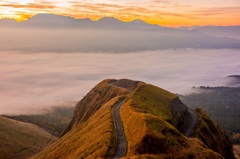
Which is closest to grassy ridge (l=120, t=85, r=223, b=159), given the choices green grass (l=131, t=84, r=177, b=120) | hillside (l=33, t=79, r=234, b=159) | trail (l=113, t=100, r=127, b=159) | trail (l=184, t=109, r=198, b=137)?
hillside (l=33, t=79, r=234, b=159)

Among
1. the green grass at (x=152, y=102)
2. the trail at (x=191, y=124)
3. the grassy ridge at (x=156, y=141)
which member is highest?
the grassy ridge at (x=156, y=141)

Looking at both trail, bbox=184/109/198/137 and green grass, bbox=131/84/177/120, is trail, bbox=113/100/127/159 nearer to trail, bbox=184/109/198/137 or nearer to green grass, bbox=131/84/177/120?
green grass, bbox=131/84/177/120

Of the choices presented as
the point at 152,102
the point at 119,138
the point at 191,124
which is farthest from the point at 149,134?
the point at 191,124

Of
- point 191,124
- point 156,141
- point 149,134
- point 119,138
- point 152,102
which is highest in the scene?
point 149,134

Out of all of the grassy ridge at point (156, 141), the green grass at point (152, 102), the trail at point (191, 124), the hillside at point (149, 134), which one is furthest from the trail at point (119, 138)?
the trail at point (191, 124)

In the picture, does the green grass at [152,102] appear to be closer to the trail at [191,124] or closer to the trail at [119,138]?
the trail at [119,138]

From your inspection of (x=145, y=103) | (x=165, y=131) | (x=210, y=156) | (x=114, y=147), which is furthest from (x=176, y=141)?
(x=145, y=103)

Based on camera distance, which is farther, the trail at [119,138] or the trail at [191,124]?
the trail at [191,124]

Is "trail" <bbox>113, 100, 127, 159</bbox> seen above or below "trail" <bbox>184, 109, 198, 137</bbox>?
above

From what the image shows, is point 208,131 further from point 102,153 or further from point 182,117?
point 102,153

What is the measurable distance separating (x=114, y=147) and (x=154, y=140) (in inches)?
391

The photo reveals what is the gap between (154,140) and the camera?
7006 centimetres

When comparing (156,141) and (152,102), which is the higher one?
(156,141)

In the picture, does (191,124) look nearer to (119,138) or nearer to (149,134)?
(119,138)
